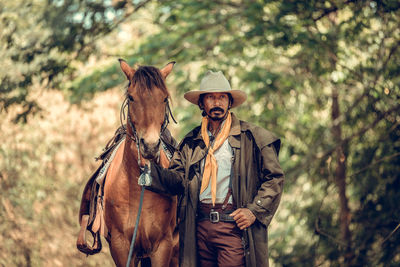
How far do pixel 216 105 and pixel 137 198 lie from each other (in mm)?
1035

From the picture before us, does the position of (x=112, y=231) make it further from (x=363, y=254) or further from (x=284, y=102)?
(x=284, y=102)

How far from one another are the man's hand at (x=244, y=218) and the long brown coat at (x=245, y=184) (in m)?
0.05

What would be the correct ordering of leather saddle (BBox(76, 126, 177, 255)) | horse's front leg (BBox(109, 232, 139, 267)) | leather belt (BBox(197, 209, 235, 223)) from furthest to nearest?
leather saddle (BBox(76, 126, 177, 255)) < horse's front leg (BBox(109, 232, 139, 267)) < leather belt (BBox(197, 209, 235, 223))

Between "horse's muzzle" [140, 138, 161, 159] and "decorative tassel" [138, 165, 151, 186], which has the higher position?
"horse's muzzle" [140, 138, 161, 159]

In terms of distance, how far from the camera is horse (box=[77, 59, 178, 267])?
14.2 ft

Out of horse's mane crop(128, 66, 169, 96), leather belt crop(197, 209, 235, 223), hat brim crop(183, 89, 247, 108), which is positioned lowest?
leather belt crop(197, 209, 235, 223)

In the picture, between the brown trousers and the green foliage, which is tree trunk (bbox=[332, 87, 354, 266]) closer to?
the green foliage

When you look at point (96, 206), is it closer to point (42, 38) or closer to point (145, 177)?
point (145, 177)

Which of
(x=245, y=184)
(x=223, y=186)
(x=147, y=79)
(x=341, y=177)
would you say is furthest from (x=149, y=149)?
(x=341, y=177)

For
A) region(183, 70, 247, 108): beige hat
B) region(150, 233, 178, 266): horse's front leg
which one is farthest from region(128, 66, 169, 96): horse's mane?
region(150, 233, 178, 266): horse's front leg

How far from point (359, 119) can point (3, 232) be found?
20.6 feet

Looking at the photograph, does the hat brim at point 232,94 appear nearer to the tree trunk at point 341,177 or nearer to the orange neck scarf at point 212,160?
the orange neck scarf at point 212,160

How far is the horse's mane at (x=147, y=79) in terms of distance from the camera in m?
4.34

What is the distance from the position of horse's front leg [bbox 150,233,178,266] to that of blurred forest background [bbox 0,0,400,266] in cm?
295
